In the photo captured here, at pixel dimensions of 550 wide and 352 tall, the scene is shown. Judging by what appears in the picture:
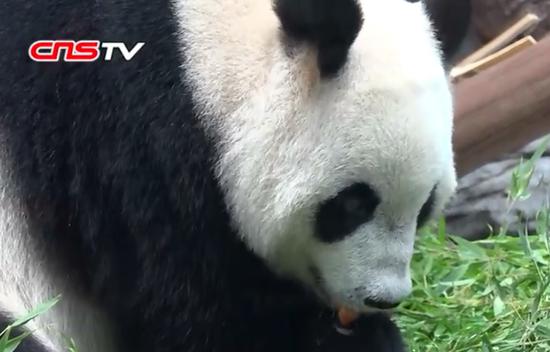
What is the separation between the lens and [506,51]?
4660 millimetres

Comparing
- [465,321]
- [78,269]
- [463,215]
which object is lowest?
[463,215]

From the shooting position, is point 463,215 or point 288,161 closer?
point 288,161

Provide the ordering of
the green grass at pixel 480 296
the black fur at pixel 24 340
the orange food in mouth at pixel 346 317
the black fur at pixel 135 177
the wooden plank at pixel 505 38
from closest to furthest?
the black fur at pixel 24 340, the black fur at pixel 135 177, the orange food in mouth at pixel 346 317, the green grass at pixel 480 296, the wooden plank at pixel 505 38

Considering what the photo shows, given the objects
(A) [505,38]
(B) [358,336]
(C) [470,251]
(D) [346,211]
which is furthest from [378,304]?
(A) [505,38]

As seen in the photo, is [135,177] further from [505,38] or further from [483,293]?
[505,38]

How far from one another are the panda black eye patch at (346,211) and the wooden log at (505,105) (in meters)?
1.08

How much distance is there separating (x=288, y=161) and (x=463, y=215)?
258cm

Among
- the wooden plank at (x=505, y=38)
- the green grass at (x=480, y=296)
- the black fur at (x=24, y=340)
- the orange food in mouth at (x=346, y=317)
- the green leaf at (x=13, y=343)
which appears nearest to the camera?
the green leaf at (x=13, y=343)

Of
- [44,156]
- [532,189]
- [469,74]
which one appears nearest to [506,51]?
[469,74]

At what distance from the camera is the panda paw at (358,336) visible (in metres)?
3.55

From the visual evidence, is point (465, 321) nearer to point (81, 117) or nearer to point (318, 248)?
point (318, 248)

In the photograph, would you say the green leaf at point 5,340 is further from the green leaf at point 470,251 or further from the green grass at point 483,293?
the green leaf at point 470,251

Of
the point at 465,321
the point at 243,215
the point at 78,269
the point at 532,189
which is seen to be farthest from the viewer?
the point at 532,189

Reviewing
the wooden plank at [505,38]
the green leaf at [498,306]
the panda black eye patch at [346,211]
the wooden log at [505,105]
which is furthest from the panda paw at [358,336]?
the wooden plank at [505,38]
